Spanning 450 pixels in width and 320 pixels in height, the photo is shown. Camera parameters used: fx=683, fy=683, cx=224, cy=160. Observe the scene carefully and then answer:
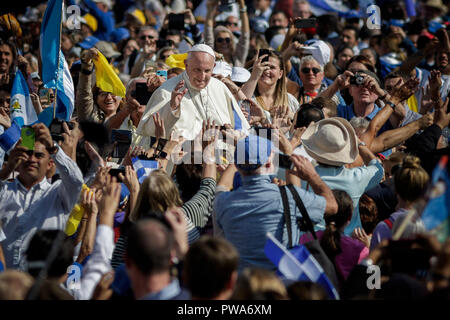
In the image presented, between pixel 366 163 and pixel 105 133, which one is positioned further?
pixel 105 133

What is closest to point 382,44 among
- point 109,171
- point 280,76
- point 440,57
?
point 440,57

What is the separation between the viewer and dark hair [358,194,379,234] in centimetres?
514

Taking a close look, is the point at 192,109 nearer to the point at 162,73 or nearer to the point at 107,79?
the point at 162,73

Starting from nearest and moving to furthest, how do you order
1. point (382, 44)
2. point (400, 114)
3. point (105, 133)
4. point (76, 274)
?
point (76, 274) < point (105, 133) < point (400, 114) < point (382, 44)

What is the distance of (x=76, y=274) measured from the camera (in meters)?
4.61

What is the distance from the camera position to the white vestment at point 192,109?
6.33 meters

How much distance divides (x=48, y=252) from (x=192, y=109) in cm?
287

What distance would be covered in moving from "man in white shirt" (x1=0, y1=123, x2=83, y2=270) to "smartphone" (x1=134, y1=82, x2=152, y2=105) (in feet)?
6.89

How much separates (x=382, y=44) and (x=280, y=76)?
3.77 m

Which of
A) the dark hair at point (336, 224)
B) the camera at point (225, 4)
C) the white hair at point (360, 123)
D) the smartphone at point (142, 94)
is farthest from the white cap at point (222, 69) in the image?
the dark hair at point (336, 224)

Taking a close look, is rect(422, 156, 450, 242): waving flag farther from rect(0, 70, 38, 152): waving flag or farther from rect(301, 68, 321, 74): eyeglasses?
rect(301, 68, 321, 74): eyeglasses

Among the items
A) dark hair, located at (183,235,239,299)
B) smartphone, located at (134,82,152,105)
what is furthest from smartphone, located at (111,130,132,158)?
dark hair, located at (183,235,239,299)

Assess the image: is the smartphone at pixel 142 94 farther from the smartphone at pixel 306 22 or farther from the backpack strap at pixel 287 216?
the backpack strap at pixel 287 216
